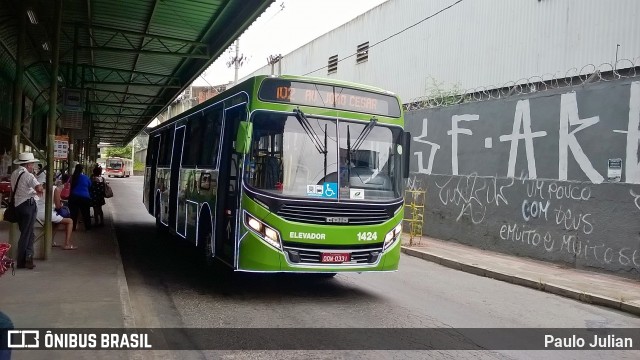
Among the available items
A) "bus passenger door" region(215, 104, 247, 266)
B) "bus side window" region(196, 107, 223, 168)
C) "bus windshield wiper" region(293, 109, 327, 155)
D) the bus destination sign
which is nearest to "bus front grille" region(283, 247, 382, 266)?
"bus passenger door" region(215, 104, 247, 266)

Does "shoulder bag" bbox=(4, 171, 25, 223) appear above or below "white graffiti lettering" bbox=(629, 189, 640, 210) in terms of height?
below

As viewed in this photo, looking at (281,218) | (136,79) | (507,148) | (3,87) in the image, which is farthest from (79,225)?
(507,148)

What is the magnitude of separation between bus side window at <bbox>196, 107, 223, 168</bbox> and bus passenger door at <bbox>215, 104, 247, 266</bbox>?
482mm

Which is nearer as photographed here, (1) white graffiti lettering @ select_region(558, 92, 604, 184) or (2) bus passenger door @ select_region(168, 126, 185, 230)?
(1) white graffiti lettering @ select_region(558, 92, 604, 184)

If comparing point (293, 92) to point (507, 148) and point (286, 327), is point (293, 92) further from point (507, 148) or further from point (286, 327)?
point (507, 148)

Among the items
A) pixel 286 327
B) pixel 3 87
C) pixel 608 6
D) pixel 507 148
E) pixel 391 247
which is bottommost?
pixel 286 327

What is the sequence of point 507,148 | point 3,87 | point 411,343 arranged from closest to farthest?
point 411,343, point 507,148, point 3,87

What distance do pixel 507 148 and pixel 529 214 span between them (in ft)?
5.73

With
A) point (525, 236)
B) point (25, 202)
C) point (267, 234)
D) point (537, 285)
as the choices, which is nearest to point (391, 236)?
point (267, 234)

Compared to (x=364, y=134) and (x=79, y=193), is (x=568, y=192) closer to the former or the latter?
(x=364, y=134)

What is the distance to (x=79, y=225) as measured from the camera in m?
14.2

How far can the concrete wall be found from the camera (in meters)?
10.2

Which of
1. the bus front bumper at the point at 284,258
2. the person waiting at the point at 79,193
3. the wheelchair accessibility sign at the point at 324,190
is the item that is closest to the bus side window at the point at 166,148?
the person waiting at the point at 79,193

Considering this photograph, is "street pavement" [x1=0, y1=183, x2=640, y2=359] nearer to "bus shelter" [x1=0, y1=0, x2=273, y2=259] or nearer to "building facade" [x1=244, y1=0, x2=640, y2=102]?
"bus shelter" [x1=0, y1=0, x2=273, y2=259]
